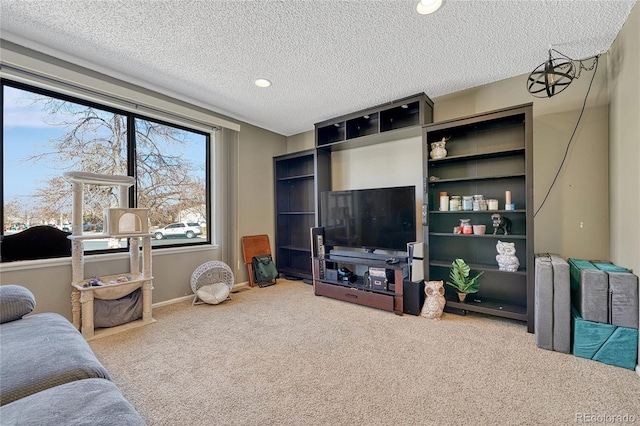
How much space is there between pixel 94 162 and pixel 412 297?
359 centimetres

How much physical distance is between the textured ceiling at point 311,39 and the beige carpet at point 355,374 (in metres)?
2.47

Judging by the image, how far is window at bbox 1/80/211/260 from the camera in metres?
2.38

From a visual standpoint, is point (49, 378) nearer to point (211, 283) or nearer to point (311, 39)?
point (211, 283)

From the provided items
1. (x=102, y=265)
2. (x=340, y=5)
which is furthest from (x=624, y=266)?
(x=102, y=265)

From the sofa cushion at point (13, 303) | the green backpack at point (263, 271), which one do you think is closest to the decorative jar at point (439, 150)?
the green backpack at point (263, 271)

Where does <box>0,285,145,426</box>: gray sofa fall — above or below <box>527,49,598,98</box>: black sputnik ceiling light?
below

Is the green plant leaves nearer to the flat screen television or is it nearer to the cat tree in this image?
the flat screen television

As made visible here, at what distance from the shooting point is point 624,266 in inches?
81.0

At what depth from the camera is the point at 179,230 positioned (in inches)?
137

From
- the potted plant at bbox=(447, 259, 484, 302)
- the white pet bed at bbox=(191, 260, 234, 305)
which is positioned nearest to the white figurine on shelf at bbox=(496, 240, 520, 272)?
the potted plant at bbox=(447, 259, 484, 302)

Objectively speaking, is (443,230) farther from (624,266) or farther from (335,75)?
(335,75)

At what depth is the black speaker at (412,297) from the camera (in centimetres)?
285

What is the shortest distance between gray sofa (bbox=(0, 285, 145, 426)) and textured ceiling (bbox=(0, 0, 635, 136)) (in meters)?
1.95

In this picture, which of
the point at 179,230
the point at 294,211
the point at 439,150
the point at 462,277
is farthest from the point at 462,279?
Result: the point at 179,230
